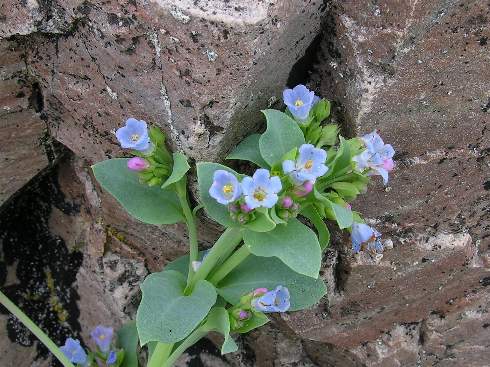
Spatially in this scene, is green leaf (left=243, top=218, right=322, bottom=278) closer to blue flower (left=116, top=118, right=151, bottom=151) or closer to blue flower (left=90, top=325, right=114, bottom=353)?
blue flower (left=116, top=118, right=151, bottom=151)

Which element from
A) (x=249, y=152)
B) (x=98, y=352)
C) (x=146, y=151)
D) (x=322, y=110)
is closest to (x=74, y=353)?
(x=98, y=352)

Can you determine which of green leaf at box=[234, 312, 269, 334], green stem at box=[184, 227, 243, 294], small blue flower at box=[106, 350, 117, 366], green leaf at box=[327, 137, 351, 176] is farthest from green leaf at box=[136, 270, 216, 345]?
small blue flower at box=[106, 350, 117, 366]

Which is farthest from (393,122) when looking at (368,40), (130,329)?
(130,329)

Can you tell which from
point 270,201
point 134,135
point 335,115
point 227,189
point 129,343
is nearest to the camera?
point 270,201

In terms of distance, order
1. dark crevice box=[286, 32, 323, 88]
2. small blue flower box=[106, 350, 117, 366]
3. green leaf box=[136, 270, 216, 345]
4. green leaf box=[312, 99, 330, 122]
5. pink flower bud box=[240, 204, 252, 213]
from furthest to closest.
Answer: small blue flower box=[106, 350, 117, 366] < dark crevice box=[286, 32, 323, 88] < green leaf box=[312, 99, 330, 122] < green leaf box=[136, 270, 216, 345] < pink flower bud box=[240, 204, 252, 213]

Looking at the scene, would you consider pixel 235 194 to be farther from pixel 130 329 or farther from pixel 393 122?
pixel 130 329

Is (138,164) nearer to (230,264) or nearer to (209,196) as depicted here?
(209,196)
